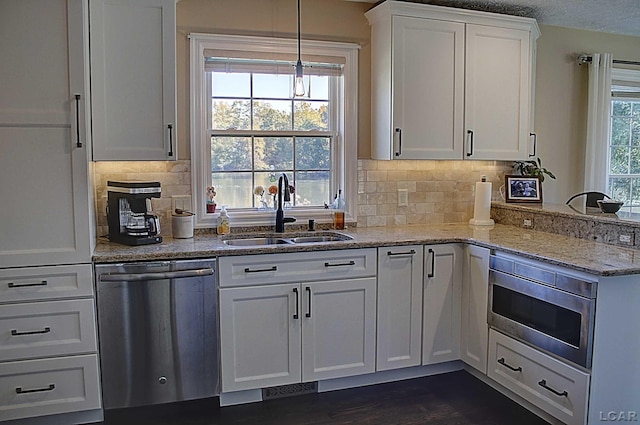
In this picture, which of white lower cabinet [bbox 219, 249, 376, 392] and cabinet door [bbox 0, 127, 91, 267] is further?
white lower cabinet [bbox 219, 249, 376, 392]

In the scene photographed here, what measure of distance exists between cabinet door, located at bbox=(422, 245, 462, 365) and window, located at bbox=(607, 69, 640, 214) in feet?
7.45

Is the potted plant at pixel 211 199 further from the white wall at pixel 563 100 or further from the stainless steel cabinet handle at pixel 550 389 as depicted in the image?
the white wall at pixel 563 100

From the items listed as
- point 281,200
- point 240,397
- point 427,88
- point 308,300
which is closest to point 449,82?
point 427,88

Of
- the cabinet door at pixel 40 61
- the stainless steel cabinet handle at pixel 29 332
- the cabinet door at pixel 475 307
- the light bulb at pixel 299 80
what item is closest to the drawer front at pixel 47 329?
the stainless steel cabinet handle at pixel 29 332

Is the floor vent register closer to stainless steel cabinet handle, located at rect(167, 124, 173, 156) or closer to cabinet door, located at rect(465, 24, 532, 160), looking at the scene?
stainless steel cabinet handle, located at rect(167, 124, 173, 156)

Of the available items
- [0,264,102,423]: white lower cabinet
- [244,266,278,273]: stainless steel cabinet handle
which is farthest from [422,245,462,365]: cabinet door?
[0,264,102,423]: white lower cabinet

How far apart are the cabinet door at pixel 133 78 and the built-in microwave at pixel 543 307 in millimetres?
2051

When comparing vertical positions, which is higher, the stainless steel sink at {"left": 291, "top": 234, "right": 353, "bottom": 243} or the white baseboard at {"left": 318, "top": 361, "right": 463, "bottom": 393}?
the stainless steel sink at {"left": 291, "top": 234, "right": 353, "bottom": 243}

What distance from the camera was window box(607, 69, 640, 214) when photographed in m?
4.72

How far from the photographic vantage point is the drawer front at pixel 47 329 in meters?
2.65

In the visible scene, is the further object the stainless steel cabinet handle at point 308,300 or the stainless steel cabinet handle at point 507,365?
the stainless steel cabinet handle at point 308,300

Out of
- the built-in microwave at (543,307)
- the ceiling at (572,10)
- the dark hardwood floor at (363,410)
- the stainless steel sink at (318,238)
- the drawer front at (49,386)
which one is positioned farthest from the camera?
the ceiling at (572,10)

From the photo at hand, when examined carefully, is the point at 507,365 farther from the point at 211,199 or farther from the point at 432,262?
the point at 211,199

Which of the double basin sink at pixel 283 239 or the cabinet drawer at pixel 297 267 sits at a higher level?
the double basin sink at pixel 283 239
